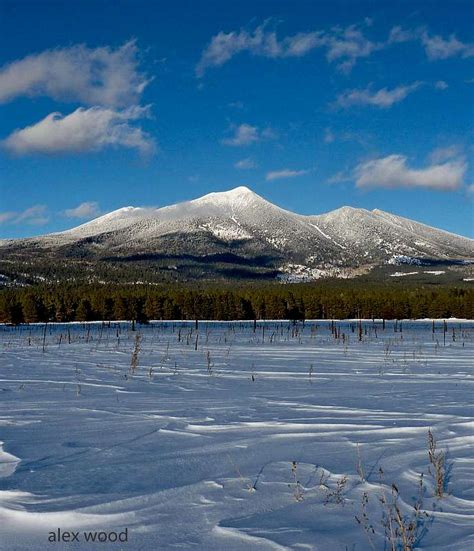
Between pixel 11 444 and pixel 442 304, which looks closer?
pixel 11 444

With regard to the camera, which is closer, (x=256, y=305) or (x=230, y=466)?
(x=230, y=466)

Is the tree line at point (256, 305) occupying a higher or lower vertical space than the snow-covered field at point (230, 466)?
higher

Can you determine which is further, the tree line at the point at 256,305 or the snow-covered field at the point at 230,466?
the tree line at the point at 256,305

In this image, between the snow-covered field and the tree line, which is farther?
the tree line

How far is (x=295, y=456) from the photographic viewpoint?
5988mm

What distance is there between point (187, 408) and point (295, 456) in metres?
3.20

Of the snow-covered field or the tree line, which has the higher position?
the tree line

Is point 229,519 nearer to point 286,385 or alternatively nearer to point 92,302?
point 286,385

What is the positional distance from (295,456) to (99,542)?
2.66m

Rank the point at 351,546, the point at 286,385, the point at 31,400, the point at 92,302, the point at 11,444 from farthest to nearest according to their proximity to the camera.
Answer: the point at 92,302 < the point at 286,385 < the point at 31,400 < the point at 11,444 < the point at 351,546

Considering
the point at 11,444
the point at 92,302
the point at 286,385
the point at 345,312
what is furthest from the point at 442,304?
the point at 11,444

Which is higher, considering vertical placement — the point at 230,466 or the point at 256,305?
the point at 256,305

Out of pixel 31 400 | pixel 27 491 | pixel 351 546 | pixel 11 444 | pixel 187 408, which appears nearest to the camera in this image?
pixel 351 546

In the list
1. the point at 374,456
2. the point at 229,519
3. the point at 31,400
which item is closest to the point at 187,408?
the point at 31,400
